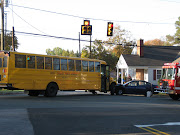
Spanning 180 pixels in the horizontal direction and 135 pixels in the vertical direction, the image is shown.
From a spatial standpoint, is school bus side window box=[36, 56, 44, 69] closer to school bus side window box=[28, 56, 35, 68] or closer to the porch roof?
school bus side window box=[28, 56, 35, 68]

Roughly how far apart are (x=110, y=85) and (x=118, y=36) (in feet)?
134

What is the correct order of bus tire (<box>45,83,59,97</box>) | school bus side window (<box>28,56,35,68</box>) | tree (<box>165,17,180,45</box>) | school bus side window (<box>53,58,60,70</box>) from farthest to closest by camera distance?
tree (<box>165,17,180,45</box>), school bus side window (<box>53,58,60,70</box>), bus tire (<box>45,83,59,97</box>), school bus side window (<box>28,56,35,68</box>)

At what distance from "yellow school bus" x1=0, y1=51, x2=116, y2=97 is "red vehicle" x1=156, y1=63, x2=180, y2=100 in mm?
6007

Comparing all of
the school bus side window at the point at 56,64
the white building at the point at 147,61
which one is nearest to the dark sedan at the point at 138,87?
the school bus side window at the point at 56,64

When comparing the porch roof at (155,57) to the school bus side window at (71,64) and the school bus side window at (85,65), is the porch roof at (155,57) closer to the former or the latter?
the school bus side window at (85,65)

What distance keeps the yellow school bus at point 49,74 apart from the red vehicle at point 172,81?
601 centimetres

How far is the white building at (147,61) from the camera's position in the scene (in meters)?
37.7

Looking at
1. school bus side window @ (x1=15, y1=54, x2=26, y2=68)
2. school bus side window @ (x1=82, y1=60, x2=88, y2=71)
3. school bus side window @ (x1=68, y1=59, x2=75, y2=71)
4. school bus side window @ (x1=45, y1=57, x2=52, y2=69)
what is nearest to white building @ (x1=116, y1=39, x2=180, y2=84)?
school bus side window @ (x1=82, y1=60, x2=88, y2=71)

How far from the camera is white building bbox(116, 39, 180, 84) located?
37.7 metres

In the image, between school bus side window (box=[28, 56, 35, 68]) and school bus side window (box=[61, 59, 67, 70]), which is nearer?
school bus side window (box=[28, 56, 35, 68])

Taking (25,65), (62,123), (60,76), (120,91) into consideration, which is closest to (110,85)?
(120,91)

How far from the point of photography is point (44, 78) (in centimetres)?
1969

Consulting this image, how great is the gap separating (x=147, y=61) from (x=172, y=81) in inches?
755

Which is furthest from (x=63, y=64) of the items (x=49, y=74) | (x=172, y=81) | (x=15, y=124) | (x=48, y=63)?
(x=15, y=124)
